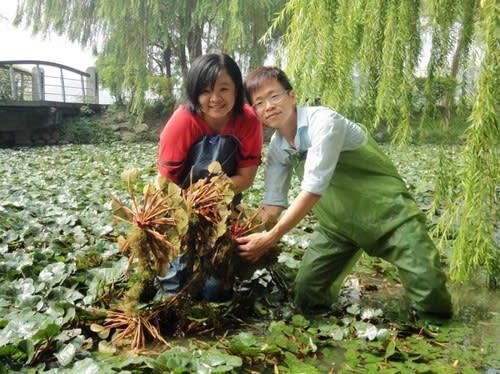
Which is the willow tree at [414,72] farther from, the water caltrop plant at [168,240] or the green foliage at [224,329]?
the water caltrop plant at [168,240]

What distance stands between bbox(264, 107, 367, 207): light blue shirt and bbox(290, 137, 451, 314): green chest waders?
58mm

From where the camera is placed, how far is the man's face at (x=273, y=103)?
6.39 feet

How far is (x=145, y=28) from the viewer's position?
40.7 ft

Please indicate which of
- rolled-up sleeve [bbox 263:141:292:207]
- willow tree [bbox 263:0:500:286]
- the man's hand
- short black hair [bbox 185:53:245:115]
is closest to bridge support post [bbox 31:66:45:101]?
Result: willow tree [bbox 263:0:500:286]

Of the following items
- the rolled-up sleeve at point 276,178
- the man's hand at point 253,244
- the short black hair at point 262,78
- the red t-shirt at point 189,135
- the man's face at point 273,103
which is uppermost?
the short black hair at point 262,78

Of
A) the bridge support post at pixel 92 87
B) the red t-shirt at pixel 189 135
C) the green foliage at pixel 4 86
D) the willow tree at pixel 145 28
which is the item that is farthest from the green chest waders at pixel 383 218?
the bridge support post at pixel 92 87

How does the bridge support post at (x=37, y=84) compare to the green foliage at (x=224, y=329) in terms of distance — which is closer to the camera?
the green foliage at (x=224, y=329)

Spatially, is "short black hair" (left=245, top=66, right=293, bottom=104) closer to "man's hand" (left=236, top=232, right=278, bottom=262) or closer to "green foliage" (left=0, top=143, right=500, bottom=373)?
"man's hand" (left=236, top=232, right=278, bottom=262)

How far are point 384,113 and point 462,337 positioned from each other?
1232mm

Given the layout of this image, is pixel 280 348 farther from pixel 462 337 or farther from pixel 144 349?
pixel 462 337

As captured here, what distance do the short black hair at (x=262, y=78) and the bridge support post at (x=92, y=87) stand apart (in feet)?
48.8

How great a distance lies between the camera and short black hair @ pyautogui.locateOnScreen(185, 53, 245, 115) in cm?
205

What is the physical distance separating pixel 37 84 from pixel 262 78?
12.7m

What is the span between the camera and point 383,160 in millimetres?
2105
